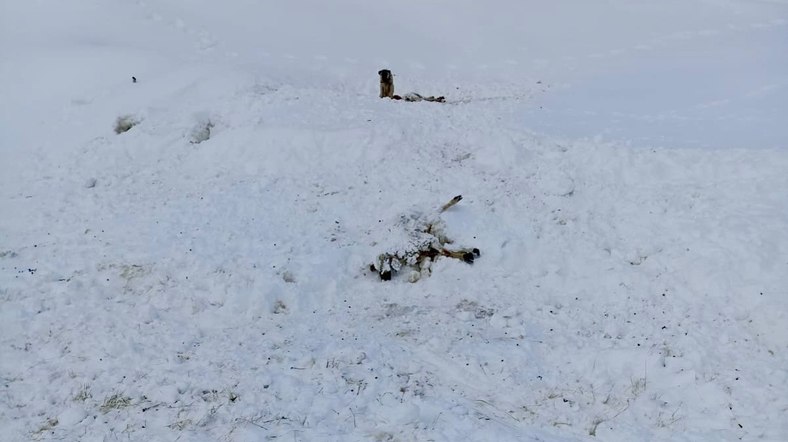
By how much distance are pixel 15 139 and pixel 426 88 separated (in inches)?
480

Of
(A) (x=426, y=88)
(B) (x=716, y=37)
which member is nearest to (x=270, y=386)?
(A) (x=426, y=88)

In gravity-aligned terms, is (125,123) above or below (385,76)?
below

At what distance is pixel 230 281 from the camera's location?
427 inches

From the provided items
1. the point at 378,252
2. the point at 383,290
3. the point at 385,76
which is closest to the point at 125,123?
the point at 385,76

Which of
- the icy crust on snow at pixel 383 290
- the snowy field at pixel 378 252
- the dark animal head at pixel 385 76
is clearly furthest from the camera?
the dark animal head at pixel 385 76

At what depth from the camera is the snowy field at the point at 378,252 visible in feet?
26.8

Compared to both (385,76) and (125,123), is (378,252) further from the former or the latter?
(385,76)

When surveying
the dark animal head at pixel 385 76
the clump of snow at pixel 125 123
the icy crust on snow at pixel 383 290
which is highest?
the dark animal head at pixel 385 76

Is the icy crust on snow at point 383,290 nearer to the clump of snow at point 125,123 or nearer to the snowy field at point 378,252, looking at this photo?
the snowy field at point 378,252

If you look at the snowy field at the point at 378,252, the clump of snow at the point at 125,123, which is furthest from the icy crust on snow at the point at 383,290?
the clump of snow at the point at 125,123

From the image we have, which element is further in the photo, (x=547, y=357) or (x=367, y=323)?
(x=367, y=323)

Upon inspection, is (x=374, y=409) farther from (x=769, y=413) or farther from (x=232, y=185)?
(x=232, y=185)

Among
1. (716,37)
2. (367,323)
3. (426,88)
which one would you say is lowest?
(367,323)

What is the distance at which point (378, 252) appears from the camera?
38.4ft
